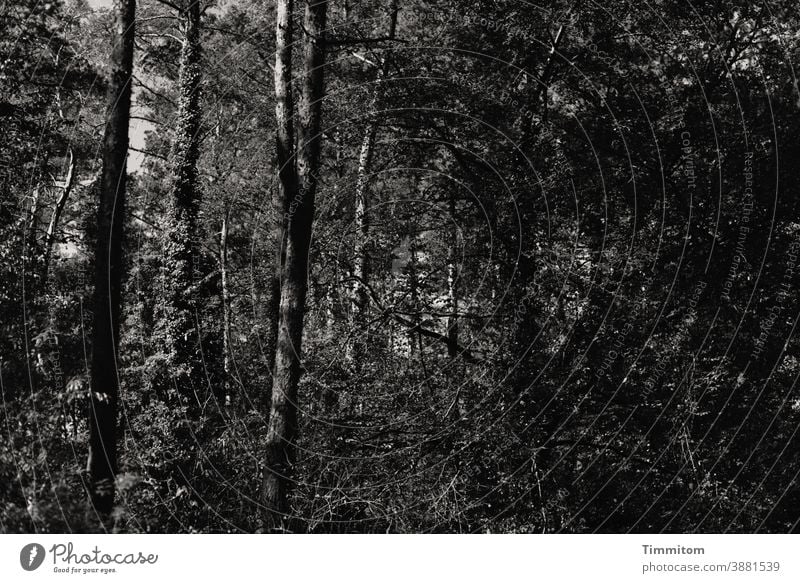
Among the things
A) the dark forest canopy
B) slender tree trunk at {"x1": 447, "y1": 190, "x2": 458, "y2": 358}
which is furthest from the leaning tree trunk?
slender tree trunk at {"x1": 447, "y1": 190, "x2": 458, "y2": 358}

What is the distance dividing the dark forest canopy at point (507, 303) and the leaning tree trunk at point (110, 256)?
1.4 inches

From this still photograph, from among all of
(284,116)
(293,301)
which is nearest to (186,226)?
(284,116)

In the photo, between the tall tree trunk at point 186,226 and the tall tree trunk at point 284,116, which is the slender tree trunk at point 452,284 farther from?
the tall tree trunk at point 186,226

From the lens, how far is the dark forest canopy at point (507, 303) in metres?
11.7

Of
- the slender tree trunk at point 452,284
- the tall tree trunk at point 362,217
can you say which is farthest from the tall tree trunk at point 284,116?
the slender tree trunk at point 452,284

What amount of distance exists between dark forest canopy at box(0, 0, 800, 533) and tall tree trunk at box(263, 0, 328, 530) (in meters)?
0.04

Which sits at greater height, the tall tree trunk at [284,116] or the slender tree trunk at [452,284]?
the tall tree trunk at [284,116]

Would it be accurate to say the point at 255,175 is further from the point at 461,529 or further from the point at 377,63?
the point at 461,529

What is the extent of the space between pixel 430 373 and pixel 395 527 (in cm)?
286

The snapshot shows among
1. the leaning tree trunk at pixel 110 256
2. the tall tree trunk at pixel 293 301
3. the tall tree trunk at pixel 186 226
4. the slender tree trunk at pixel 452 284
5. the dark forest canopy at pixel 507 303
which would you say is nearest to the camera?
the leaning tree trunk at pixel 110 256

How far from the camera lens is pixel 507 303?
13.6 m

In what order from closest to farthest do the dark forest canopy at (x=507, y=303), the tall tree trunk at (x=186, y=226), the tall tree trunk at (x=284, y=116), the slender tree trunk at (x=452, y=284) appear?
the dark forest canopy at (x=507, y=303)
the tall tree trunk at (x=284, y=116)
the slender tree trunk at (x=452, y=284)
the tall tree trunk at (x=186, y=226)

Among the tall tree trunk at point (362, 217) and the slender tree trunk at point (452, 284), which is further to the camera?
the tall tree trunk at point (362, 217)

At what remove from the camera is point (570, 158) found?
13.4m
